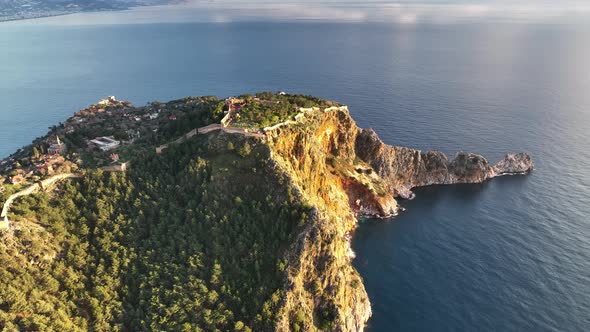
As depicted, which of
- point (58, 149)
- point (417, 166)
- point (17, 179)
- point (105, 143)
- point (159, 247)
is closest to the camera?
point (159, 247)

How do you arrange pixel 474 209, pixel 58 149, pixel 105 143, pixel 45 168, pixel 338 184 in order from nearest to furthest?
pixel 45 168 < pixel 58 149 < pixel 105 143 < pixel 338 184 < pixel 474 209

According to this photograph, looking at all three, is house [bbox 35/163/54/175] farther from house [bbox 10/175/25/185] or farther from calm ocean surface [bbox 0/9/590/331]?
calm ocean surface [bbox 0/9/590/331]

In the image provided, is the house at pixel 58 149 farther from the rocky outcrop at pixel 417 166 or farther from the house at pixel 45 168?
the rocky outcrop at pixel 417 166

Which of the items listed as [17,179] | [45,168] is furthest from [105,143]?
[17,179]

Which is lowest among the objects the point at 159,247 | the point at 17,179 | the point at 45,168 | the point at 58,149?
the point at 159,247

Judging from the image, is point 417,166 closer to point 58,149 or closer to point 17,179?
point 58,149

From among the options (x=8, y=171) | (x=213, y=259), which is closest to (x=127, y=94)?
(x=8, y=171)

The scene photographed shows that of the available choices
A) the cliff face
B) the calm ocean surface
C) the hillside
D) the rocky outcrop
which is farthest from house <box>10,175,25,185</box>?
the rocky outcrop

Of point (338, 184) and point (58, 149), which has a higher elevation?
point (58, 149)
